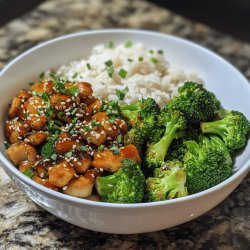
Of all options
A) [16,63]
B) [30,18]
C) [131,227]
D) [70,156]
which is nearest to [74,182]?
[70,156]

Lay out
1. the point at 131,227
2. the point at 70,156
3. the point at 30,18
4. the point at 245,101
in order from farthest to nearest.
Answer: the point at 30,18 < the point at 245,101 < the point at 70,156 < the point at 131,227

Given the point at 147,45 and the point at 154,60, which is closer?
the point at 154,60

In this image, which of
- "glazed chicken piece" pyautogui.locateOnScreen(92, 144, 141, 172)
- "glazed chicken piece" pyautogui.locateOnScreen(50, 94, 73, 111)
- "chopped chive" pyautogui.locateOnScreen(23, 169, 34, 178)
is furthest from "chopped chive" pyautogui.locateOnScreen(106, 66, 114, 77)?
"chopped chive" pyautogui.locateOnScreen(23, 169, 34, 178)

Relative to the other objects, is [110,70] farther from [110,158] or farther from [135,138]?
[110,158]

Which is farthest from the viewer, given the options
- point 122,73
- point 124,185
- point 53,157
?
point 122,73

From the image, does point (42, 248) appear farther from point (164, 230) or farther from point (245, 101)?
point (245, 101)

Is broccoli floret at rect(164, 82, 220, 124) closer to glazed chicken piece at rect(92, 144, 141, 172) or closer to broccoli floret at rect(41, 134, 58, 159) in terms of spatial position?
glazed chicken piece at rect(92, 144, 141, 172)

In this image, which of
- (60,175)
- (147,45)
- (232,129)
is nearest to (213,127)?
(232,129)
